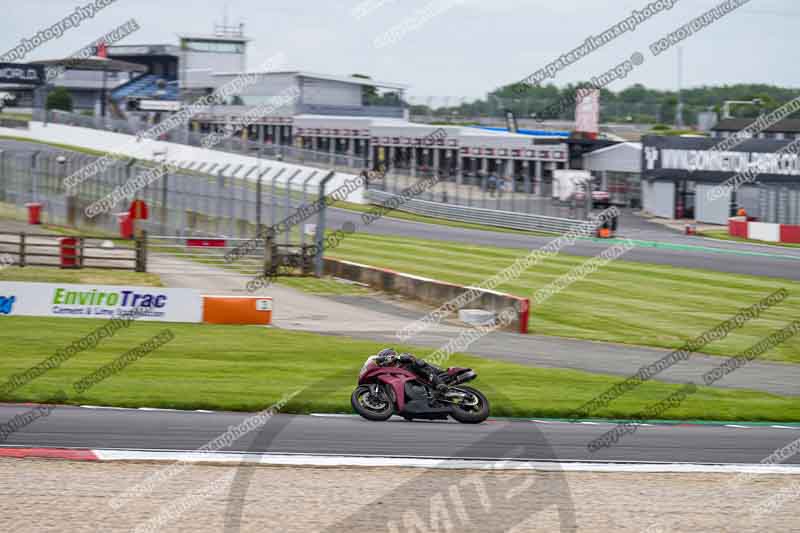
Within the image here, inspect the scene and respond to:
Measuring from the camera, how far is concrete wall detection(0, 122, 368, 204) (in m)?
54.0

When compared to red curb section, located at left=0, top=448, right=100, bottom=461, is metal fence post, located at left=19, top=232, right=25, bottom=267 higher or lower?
higher

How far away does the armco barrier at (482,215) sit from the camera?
4506 cm

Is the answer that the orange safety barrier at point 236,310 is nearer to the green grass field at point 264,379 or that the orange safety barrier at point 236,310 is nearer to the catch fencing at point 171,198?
the green grass field at point 264,379

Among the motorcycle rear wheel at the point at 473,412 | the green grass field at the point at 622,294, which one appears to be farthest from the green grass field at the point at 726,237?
the motorcycle rear wheel at the point at 473,412

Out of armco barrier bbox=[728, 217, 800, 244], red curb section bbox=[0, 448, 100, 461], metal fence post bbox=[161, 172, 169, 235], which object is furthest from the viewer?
armco barrier bbox=[728, 217, 800, 244]

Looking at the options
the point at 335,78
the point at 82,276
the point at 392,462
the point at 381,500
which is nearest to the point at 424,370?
the point at 392,462

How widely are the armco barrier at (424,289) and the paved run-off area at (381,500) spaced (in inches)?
424

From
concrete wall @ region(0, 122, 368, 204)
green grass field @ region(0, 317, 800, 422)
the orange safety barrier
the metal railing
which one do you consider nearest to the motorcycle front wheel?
green grass field @ region(0, 317, 800, 422)

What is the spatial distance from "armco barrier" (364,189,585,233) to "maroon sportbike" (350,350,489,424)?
31.7 metres

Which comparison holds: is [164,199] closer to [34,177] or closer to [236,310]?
[34,177]

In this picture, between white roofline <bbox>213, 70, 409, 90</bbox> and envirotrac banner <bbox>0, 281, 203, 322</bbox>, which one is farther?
white roofline <bbox>213, 70, 409, 90</bbox>

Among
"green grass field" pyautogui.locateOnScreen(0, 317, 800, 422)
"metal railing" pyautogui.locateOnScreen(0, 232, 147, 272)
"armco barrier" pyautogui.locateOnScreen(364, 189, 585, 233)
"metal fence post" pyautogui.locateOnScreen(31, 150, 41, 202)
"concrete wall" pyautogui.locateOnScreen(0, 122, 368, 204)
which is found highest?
"concrete wall" pyautogui.locateOnScreen(0, 122, 368, 204)

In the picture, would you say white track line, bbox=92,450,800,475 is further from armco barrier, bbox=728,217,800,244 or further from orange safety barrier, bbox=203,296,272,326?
armco barrier, bbox=728,217,800,244

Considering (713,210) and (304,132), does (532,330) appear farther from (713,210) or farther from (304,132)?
(304,132)
